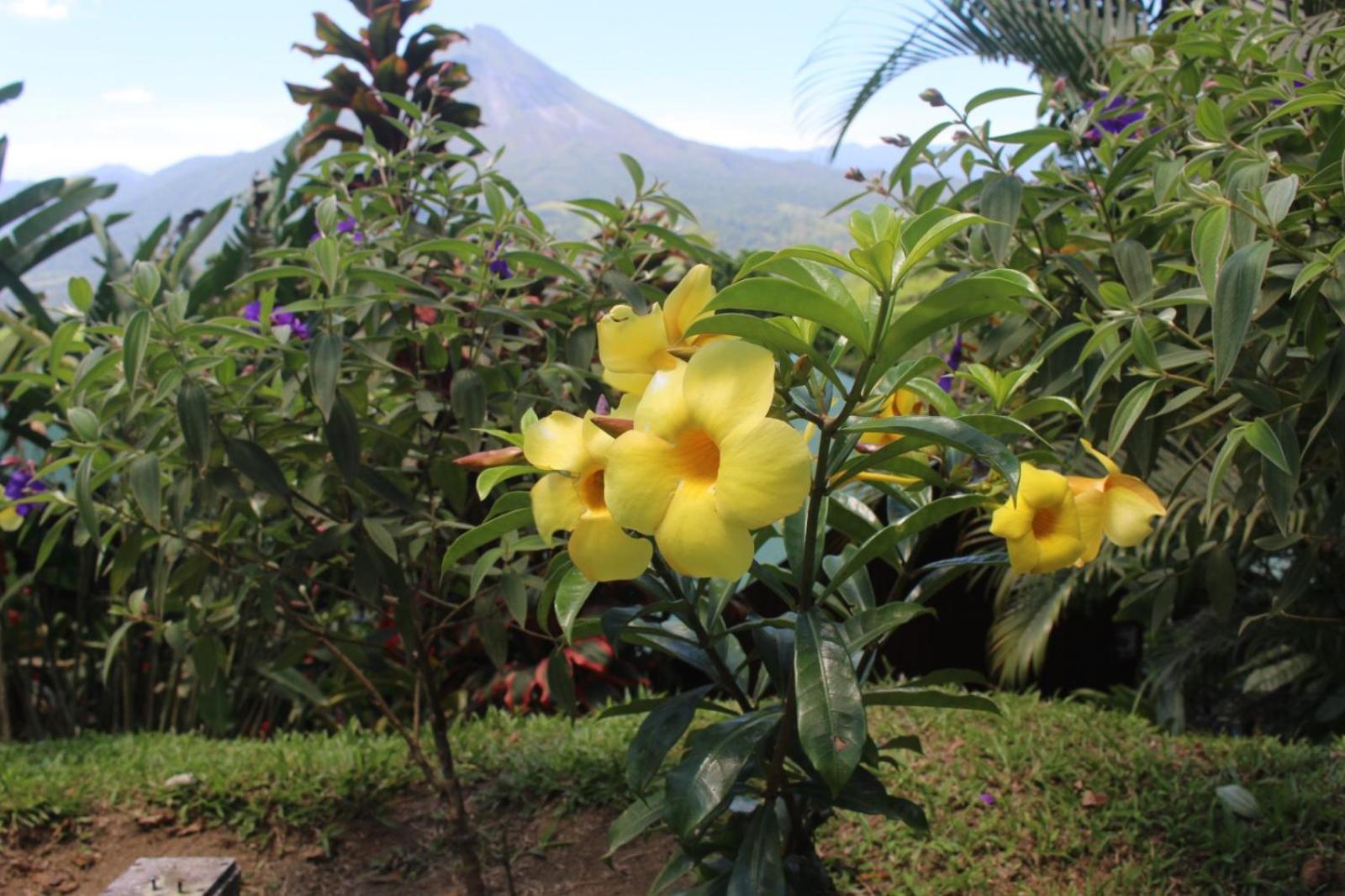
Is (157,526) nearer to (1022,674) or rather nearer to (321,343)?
(321,343)

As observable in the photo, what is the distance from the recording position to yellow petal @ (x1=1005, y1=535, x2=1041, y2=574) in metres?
1.10

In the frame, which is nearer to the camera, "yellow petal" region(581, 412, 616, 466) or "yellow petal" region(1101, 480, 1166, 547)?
"yellow petal" region(581, 412, 616, 466)

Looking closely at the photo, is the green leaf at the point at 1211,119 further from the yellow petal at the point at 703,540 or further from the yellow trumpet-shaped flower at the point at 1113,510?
the yellow petal at the point at 703,540

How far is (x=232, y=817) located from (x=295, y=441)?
1.10m

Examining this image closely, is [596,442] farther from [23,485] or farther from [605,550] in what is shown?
[23,485]

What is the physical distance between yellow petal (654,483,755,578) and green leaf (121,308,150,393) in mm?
1057

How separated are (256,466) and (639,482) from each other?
1069 millimetres

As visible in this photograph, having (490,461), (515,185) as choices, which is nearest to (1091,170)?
(515,185)

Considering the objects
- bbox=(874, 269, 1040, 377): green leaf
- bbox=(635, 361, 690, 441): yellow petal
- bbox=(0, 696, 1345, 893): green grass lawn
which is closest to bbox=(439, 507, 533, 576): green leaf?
bbox=(635, 361, 690, 441): yellow petal

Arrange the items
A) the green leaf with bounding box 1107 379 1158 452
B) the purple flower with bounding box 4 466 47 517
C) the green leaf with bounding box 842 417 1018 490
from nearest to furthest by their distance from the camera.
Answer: the green leaf with bounding box 842 417 1018 490 → the green leaf with bounding box 1107 379 1158 452 → the purple flower with bounding box 4 466 47 517

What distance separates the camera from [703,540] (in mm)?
904

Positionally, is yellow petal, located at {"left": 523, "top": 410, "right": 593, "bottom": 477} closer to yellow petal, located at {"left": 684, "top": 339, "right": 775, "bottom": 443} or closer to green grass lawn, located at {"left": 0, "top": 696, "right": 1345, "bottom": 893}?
yellow petal, located at {"left": 684, "top": 339, "right": 775, "bottom": 443}

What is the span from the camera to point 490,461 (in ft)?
3.85

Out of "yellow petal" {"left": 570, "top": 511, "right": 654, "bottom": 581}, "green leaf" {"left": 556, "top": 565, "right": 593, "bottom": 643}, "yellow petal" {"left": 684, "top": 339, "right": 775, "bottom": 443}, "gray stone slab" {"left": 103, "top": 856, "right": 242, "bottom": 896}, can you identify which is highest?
"yellow petal" {"left": 684, "top": 339, "right": 775, "bottom": 443}
